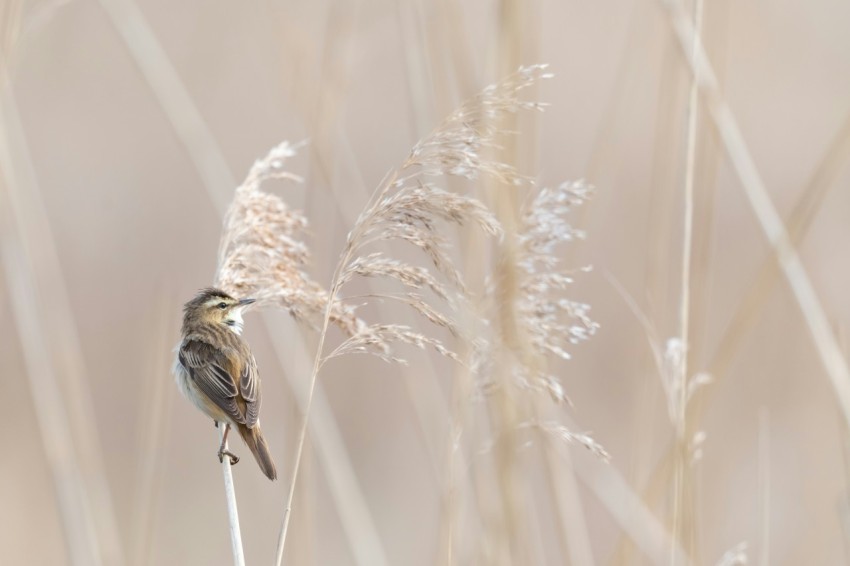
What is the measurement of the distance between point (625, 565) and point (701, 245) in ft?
2.64

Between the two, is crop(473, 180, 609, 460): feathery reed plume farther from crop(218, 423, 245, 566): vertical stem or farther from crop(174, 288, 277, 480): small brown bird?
crop(174, 288, 277, 480): small brown bird

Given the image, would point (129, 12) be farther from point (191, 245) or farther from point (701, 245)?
point (191, 245)

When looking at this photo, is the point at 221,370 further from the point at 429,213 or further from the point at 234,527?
the point at 429,213

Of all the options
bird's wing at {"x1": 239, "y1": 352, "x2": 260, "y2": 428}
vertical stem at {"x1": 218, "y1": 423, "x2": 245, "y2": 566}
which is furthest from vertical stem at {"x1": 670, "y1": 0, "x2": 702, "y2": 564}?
bird's wing at {"x1": 239, "y1": 352, "x2": 260, "y2": 428}

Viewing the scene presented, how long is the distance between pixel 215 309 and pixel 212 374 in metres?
0.34

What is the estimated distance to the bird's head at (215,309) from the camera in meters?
3.02

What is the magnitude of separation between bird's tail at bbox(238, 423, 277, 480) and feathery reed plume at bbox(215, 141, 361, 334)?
21.4 inches

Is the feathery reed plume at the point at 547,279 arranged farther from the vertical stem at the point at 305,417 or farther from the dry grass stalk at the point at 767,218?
the dry grass stalk at the point at 767,218

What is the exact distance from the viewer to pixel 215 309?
3348 mm

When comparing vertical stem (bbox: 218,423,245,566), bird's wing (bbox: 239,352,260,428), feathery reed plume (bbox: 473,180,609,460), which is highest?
bird's wing (bbox: 239,352,260,428)

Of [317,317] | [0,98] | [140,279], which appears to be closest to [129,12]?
[0,98]

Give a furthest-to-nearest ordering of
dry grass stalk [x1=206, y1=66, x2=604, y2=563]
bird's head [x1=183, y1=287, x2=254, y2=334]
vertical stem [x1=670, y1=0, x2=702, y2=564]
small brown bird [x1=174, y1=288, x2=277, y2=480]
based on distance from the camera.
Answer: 1. small brown bird [x1=174, y1=288, x2=277, y2=480]
2. bird's head [x1=183, y1=287, x2=254, y2=334]
3. vertical stem [x1=670, y1=0, x2=702, y2=564]
4. dry grass stalk [x1=206, y1=66, x2=604, y2=563]

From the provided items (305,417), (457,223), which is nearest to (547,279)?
→ (457,223)

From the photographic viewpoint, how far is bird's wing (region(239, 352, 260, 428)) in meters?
3.39
